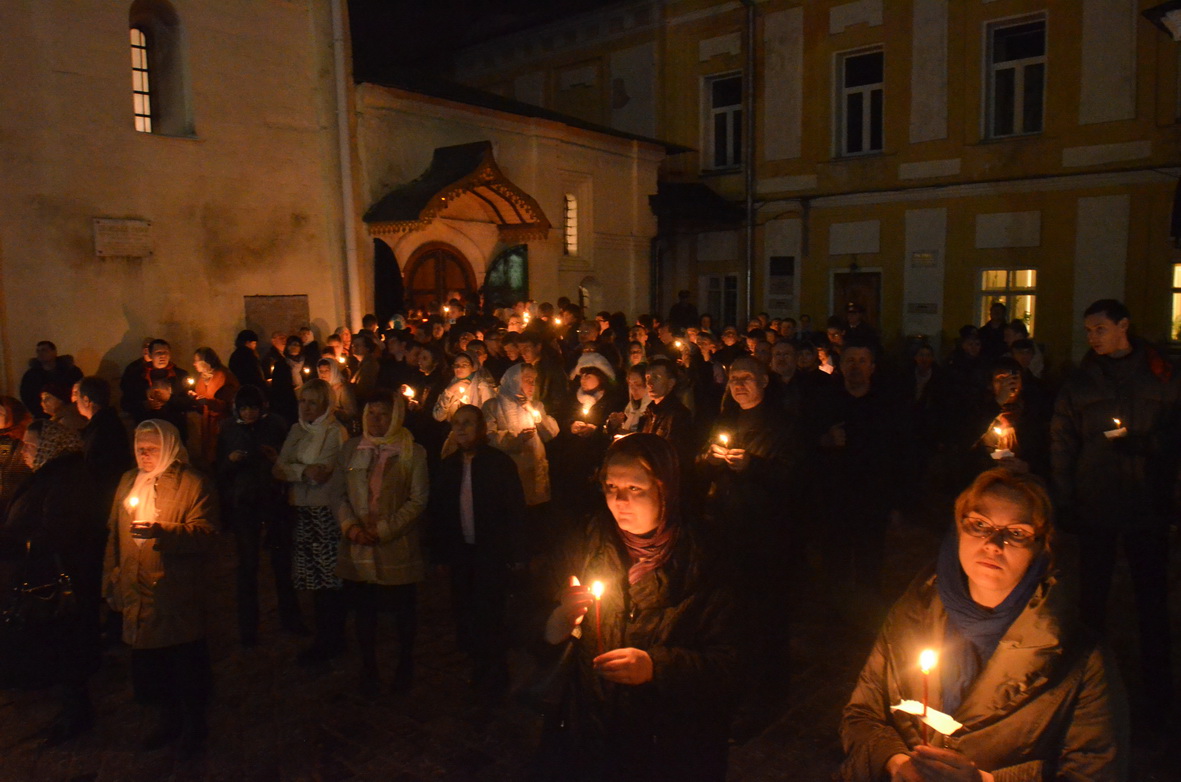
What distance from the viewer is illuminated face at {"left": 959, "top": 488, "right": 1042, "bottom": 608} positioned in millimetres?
2293

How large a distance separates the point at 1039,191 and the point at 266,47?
15354 millimetres

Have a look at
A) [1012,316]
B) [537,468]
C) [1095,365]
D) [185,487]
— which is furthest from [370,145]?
[1012,316]

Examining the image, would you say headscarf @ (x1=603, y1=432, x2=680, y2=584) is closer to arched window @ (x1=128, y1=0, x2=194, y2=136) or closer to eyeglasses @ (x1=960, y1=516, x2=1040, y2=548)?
eyeglasses @ (x1=960, y1=516, x2=1040, y2=548)

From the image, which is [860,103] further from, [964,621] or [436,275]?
[964,621]

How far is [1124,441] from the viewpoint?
14.2ft

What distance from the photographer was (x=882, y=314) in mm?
20125

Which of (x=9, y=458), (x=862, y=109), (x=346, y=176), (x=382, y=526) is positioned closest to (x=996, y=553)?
(x=382, y=526)

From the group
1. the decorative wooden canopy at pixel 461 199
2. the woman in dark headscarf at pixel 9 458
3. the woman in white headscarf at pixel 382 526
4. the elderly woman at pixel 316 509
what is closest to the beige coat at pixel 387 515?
the woman in white headscarf at pixel 382 526

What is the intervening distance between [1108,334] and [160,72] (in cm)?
1305

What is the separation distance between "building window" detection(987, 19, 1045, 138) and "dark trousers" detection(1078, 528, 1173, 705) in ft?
53.0

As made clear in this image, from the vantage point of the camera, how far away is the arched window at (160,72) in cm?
1230

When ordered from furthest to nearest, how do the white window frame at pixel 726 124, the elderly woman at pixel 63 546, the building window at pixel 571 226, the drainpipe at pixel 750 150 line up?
the white window frame at pixel 726 124 → the drainpipe at pixel 750 150 → the building window at pixel 571 226 → the elderly woman at pixel 63 546

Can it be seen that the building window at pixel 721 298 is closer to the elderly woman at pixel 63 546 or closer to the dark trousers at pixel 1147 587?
Answer: the dark trousers at pixel 1147 587

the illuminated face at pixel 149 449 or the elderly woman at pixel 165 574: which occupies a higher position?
the illuminated face at pixel 149 449
